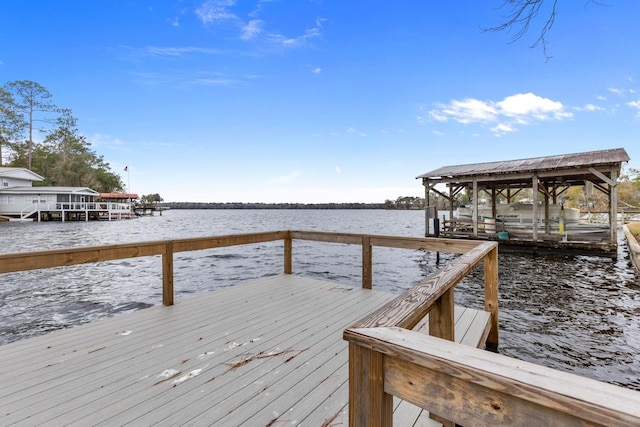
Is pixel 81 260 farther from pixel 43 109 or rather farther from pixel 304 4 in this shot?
pixel 43 109

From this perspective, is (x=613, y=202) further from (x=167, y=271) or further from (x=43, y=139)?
(x=43, y=139)

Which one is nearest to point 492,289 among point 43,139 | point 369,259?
point 369,259

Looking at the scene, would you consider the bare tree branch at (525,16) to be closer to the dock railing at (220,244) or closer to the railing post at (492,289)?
the dock railing at (220,244)

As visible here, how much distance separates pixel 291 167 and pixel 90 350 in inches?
1848

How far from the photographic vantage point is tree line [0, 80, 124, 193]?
40.4 meters

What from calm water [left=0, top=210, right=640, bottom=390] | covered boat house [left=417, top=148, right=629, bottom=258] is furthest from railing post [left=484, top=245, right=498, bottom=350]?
covered boat house [left=417, top=148, right=629, bottom=258]

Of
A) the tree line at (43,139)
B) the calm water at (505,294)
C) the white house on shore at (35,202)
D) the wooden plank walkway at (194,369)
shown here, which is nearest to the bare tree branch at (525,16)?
the wooden plank walkway at (194,369)

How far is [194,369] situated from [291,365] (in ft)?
2.50

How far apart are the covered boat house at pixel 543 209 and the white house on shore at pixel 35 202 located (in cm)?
3999

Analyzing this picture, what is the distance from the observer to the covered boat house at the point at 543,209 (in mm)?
10836

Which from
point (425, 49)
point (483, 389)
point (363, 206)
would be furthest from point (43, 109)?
point (363, 206)

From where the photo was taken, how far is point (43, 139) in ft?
153

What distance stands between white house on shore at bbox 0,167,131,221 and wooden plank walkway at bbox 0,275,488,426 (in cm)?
4061

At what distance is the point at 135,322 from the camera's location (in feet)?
10.4
